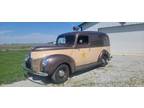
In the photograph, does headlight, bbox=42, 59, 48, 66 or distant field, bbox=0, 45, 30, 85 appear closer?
headlight, bbox=42, 59, 48, 66

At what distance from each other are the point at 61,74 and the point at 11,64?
3.34ft

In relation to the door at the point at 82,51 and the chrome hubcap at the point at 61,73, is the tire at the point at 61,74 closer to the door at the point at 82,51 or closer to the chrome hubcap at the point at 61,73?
the chrome hubcap at the point at 61,73

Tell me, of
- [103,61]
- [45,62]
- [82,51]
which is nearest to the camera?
[45,62]

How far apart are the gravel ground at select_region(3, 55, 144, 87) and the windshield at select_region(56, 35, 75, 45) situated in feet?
2.14

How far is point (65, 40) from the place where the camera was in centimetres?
409

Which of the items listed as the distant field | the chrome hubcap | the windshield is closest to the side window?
the windshield

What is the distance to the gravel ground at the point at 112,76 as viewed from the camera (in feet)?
13.4

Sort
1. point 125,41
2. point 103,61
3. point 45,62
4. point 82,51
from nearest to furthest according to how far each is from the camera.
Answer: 1. point 45,62
2. point 82,51
3. point 103,61
4. point 125,41

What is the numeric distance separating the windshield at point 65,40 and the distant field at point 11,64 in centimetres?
63

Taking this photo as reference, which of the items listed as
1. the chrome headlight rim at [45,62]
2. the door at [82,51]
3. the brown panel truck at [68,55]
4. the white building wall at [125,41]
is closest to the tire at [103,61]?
the brown panel truck at [68,55]

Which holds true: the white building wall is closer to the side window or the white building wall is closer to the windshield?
the side window

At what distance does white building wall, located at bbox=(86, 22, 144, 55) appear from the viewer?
4.19m

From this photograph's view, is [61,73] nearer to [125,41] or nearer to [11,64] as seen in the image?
[11,64]

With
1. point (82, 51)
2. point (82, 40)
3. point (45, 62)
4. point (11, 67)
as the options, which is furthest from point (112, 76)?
point (11, 67)
